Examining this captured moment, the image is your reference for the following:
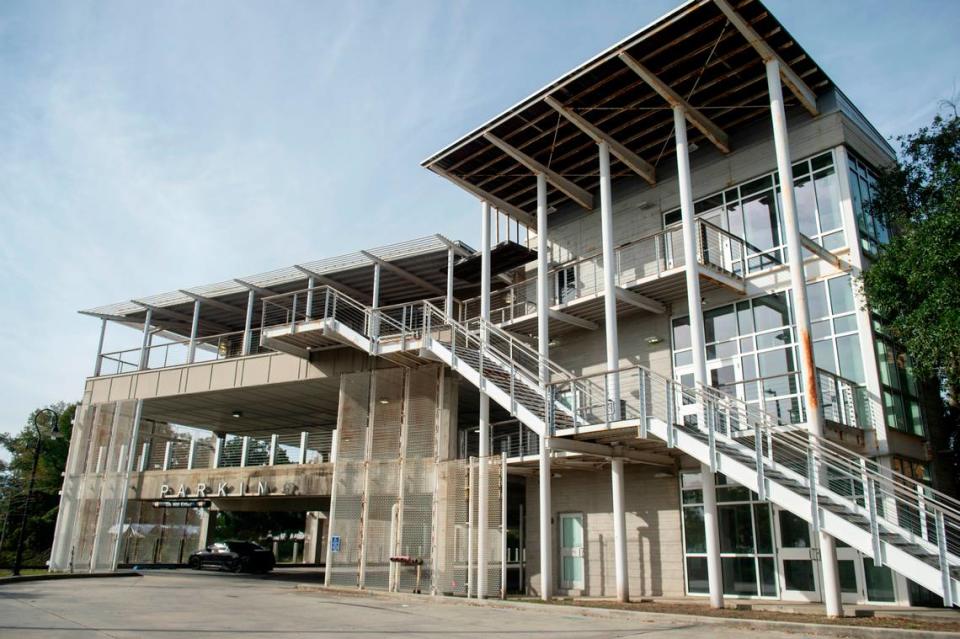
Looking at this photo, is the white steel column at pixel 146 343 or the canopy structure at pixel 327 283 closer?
the canopy structure at pixel 327 283

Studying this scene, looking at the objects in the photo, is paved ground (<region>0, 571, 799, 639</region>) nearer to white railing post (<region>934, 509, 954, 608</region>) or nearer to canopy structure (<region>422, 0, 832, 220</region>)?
white railing post (<region>934, 509, 954, 608</region>)

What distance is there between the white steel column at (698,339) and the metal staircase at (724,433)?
797 mm

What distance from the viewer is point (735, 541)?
1639cm

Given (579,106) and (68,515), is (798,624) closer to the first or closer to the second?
(579,106)

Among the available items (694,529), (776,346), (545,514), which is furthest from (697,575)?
(776,346)

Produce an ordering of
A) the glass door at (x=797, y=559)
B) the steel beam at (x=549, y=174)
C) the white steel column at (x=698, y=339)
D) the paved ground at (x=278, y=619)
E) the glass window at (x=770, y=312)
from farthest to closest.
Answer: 1. the steel beam at (x=549, y=174)
2. the glass window at (x=770, y=312)
3. the glass door at (x=797, y=559)
4. the white steel column at (x=698, y=339)
5. the paved ground at (x=278, y=619)

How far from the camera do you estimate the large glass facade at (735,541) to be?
15.8 metres

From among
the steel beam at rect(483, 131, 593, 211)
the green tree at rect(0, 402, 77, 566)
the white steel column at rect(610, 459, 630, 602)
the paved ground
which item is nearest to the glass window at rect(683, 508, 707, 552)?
the white steel column at rect(610, 459, 630, 602)

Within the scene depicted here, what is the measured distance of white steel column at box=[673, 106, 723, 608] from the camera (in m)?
14.3

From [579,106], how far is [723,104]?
11.9 feet

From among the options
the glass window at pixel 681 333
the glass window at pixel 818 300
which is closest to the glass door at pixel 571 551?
the glass window at pixel 681 333

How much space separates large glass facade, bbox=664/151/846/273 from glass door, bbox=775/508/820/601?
5.99 meters

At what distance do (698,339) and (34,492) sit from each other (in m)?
41.3

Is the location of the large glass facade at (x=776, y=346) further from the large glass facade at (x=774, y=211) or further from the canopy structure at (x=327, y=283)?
the canopy structure at (x=327, y=283)
